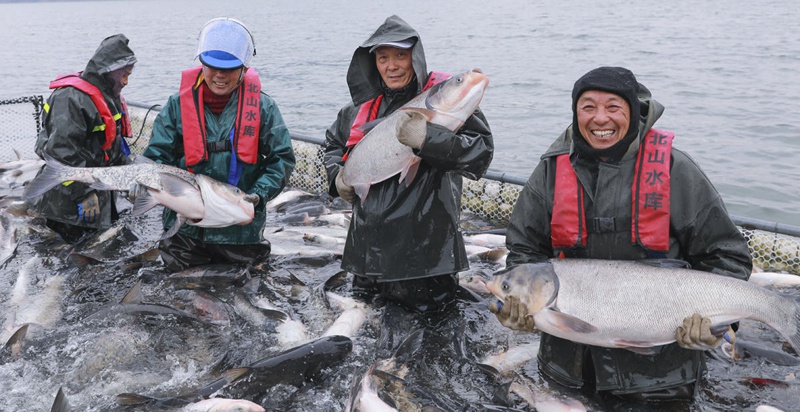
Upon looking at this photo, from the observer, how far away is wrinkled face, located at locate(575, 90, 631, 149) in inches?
135

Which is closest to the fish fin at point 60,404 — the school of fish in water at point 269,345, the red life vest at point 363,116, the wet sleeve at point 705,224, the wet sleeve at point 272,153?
the school of fish in water at point 269,345

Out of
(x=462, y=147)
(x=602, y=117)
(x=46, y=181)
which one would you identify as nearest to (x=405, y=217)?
(x=462, y=147)

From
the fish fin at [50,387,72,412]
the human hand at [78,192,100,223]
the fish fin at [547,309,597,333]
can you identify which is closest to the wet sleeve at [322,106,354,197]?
the fish fin at [547,309,597,333]

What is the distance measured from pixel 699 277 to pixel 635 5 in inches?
1289

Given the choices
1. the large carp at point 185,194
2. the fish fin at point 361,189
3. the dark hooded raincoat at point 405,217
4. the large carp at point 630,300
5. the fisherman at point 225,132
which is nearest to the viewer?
the large carp at point 630,300

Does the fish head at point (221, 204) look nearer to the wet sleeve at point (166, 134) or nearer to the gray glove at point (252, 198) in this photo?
the gray glove at point (252, 198)

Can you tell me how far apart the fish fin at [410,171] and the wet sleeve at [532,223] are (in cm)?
75

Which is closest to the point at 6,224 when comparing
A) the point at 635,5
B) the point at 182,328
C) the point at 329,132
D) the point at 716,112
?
the point at 182,328

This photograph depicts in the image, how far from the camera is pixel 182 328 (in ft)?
16.8

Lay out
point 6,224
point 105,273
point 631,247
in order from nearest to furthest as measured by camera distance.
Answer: point 631,247, point 105,273, point 6,224

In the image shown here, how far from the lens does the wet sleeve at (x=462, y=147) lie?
13.1 ft

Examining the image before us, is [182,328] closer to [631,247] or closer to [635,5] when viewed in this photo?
[631,247]

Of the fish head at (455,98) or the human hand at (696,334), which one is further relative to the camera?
the fish head at (455,98)

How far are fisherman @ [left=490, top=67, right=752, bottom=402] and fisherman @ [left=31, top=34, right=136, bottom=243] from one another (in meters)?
4.42
